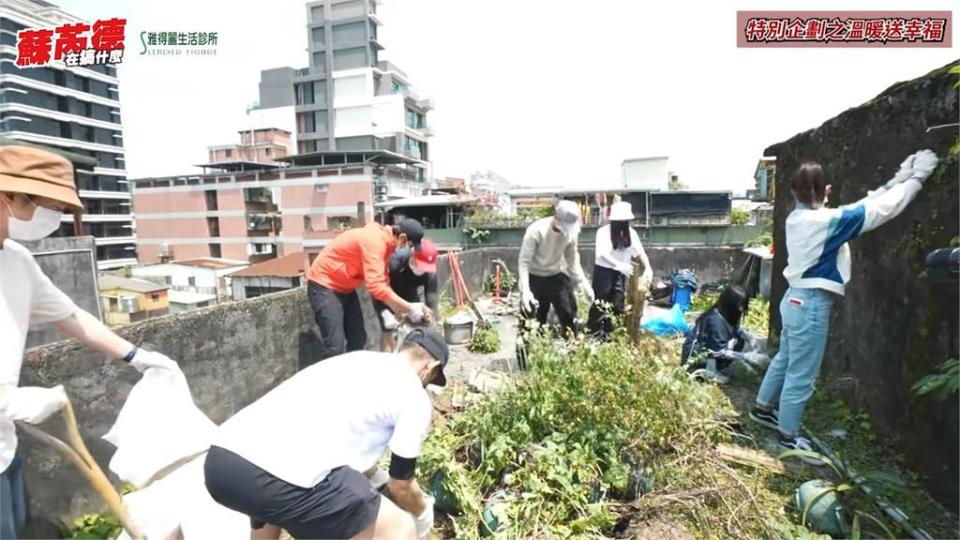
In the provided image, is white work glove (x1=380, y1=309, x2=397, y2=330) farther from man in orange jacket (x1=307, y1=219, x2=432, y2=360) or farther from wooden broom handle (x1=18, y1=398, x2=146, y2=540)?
wooden broom handle (x1=18, y1=398, x2=146, y2=540)

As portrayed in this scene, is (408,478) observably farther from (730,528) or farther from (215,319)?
(215,319)

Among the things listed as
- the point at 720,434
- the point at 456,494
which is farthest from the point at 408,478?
the point at 720,434

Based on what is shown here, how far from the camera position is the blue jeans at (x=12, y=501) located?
1.65 m

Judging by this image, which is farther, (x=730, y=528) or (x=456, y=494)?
(x=456, y=494)

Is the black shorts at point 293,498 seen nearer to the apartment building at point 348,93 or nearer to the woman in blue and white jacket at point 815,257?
the woman in blue and white jacket at point 815,257

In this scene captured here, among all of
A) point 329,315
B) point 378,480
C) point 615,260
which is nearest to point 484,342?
point 615,260

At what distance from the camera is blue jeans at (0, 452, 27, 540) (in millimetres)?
1648

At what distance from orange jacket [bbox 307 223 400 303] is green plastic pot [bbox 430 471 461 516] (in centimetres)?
146

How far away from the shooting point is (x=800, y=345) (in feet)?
9.32

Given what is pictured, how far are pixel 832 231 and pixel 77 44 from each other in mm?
9469

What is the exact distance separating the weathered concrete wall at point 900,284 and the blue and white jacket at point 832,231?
0.22 m

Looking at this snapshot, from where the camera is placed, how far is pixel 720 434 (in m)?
2.98

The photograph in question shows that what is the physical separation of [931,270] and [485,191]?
2503 centimetres

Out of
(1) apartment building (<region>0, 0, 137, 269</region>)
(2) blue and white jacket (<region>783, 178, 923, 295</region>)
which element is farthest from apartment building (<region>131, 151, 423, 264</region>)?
(2) blue and white jacket (<region>783, 178, 923, 295</region>)
